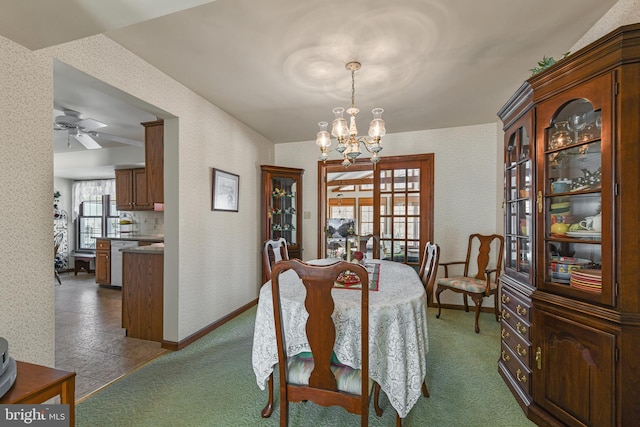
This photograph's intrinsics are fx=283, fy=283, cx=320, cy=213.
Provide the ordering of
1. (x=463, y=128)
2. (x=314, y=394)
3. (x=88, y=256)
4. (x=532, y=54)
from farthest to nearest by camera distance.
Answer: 1. (x=88, y=256)
2. (x=463, y=128)
3. (x=532, y=54)
4. (x=314, y=394)

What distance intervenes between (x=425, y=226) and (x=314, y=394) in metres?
3.08

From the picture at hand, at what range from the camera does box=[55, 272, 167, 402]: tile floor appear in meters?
2.24

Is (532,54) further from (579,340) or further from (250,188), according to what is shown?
(250,188)

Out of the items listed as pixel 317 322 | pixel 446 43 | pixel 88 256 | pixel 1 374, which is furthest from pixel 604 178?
pixel 88 256

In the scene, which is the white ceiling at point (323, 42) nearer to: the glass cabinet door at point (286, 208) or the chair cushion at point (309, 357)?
the glass cabinet door at point (286, 208)

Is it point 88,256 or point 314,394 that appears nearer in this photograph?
point 314,394

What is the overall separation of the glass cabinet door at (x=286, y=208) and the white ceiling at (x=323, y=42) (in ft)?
4.88

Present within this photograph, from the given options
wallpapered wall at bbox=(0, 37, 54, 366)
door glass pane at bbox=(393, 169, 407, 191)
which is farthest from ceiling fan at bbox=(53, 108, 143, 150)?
door glass pane at bbox=(393, 169, 407, 191)

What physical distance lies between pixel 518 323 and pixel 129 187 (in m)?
5.93

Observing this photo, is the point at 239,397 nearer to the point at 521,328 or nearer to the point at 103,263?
the point at 521,328

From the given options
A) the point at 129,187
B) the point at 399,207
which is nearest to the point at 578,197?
the point at 399,207

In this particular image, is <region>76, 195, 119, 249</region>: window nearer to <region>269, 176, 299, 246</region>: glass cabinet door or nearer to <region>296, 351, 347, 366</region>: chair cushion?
<region>269, 176, 299, 246</region>: glass cabinet door

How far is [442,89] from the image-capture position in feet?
8.96

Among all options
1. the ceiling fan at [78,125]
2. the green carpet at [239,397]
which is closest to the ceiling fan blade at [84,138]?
the ceiling fan at [78,125]
